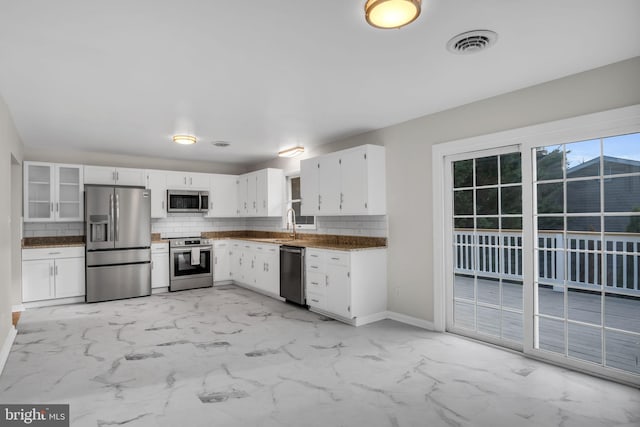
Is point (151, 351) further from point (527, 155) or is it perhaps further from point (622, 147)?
point (622, 147)

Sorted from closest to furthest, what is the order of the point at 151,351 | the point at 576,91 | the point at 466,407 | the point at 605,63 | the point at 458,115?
the point at 466,407 → the point at 605,63 → the point at 576,91 → the point at 151,351 → the point at 458,115

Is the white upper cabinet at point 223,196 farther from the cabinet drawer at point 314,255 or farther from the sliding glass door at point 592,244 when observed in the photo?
the sliding glass door at point 592,244

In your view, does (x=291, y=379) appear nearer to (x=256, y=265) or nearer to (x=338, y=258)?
(x=338, y=258)

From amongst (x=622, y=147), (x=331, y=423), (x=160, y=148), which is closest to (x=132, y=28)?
(x=331, y=423)

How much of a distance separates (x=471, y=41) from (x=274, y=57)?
1377 millimetres

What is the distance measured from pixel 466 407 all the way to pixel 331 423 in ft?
3.09

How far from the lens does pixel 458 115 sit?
12.8ft

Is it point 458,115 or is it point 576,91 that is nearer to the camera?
point 576,91

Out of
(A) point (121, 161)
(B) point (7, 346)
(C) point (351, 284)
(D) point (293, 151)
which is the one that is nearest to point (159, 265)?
(A) point (121, 161)

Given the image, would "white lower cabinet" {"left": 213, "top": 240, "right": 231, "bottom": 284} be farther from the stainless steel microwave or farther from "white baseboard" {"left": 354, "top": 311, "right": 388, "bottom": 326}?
"white baseboard" {"left": 354, "top": 311, "right": 388, "bottom": 326}

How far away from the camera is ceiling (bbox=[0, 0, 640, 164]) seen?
210cm

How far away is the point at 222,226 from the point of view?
7.80 meters

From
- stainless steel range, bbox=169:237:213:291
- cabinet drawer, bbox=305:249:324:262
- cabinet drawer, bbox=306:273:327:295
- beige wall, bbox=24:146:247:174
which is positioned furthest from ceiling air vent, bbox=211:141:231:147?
cabinet drawer, bbox=306:273:327:295

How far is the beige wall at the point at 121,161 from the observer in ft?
19.7
